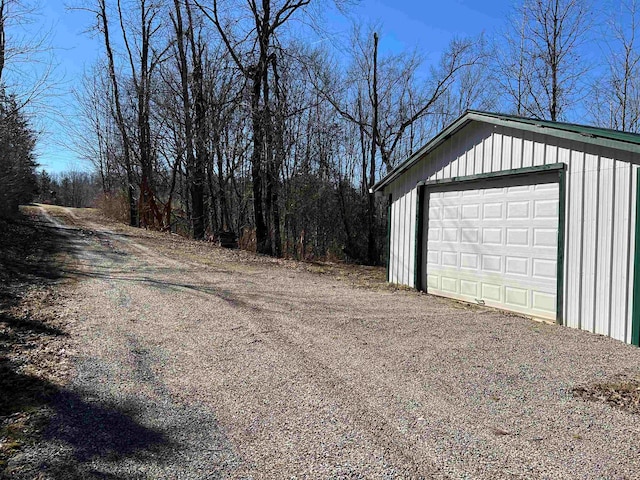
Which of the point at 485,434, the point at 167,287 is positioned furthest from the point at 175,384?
the point at 167,287

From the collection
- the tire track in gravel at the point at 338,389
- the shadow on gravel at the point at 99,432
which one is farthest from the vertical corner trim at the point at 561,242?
the shadow on gravel at the point at 99,432

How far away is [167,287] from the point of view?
297 inches

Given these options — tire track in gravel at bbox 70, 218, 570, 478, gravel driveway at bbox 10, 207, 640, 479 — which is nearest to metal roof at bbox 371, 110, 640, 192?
gravel driveway at bbox 10, 207, 640, 479

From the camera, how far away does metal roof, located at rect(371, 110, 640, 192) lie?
546 cm

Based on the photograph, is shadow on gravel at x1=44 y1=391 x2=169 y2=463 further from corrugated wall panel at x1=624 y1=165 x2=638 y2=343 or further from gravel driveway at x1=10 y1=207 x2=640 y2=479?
corrugated wall panel at x1=624 y1=165 x2=638 y2=343

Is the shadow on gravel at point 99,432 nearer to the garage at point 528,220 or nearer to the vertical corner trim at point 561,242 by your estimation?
the garage at point 528,220

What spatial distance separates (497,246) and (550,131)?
6.34 feet

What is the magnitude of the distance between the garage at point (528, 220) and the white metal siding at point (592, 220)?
0.04ft

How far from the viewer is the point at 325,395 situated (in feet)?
11.6

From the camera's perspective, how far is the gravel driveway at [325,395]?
2607 mm

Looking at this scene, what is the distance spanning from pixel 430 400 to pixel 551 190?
4388 mm

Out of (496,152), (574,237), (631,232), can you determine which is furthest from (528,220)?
(631,232)

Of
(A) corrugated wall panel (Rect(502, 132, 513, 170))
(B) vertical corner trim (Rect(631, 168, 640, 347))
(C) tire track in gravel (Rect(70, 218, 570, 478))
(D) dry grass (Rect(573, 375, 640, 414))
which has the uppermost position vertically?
(A) corrugated wall panel (Rect(502, 132, 513, 170))

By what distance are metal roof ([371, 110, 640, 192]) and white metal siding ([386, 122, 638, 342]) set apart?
15 cm
